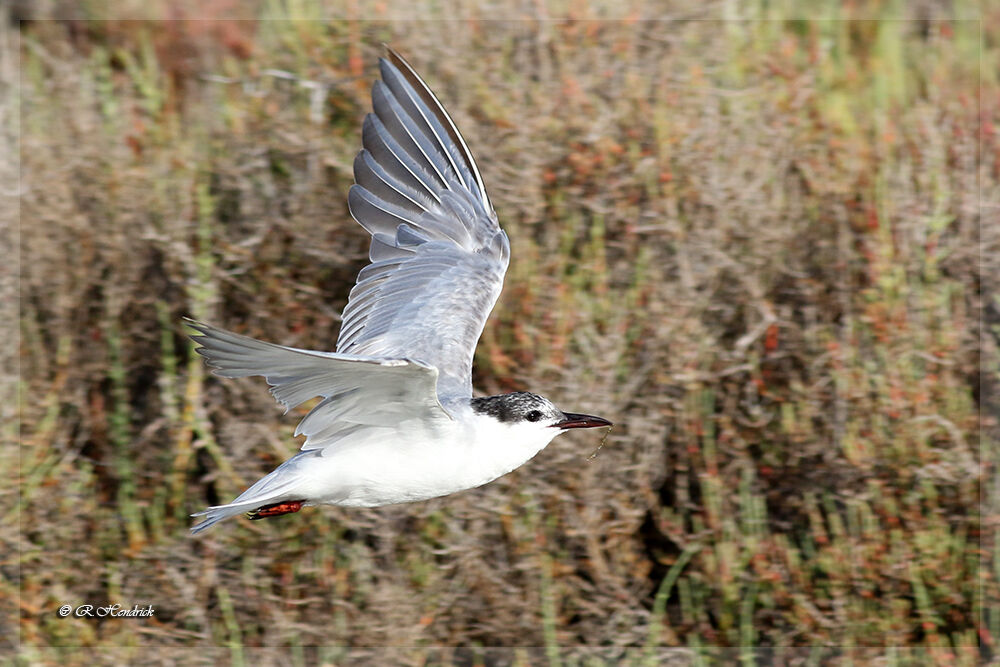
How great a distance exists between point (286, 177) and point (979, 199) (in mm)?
2910

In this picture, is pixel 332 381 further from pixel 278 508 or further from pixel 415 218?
pixel 415 218

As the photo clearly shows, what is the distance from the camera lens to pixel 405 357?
3.99 meters

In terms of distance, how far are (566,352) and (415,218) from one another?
776mm

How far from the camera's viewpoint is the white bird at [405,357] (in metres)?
3.38

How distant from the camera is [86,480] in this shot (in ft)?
15.7

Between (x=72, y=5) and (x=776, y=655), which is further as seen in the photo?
(x=72, y=5)

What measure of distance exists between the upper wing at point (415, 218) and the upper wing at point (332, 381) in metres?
0.65

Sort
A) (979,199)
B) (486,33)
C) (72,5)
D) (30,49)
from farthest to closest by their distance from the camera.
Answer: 1. (72,5)
2. (30,49)
3. (486,33)
4. (979,199)

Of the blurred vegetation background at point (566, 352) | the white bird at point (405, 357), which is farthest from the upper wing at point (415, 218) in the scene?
the blurred vegetation background at point (566, 352)

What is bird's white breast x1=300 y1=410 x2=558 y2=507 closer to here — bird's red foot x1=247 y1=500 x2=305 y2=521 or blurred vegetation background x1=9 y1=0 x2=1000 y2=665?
bird's red foot x1=247 y1=500 x2=305 y2=521

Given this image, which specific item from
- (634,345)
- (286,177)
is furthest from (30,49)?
(634,345)

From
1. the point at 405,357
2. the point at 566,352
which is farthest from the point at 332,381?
the point at 566,352

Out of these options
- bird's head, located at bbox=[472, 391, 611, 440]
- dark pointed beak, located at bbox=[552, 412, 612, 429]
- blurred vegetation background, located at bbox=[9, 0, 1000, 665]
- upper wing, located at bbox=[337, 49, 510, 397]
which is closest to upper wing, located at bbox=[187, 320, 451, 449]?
bird's head, located at bbox=[472, 391, 611, 440]

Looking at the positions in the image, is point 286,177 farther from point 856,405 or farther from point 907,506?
point 907,506
